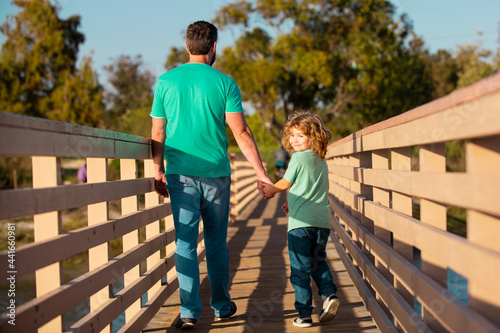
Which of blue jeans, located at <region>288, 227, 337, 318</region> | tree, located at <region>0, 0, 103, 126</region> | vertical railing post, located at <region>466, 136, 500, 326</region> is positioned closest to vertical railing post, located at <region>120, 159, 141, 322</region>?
blue jeans, located at <region>288, 227, 337, 318</region>

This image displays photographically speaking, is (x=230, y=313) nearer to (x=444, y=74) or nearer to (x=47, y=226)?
(x=47, y=226)

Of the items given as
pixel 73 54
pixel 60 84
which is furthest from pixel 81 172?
pixel 73 54

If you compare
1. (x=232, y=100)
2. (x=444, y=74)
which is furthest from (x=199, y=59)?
(x=444, y=74)

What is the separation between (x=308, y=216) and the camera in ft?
12.5

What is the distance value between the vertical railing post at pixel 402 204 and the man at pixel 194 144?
104 cm

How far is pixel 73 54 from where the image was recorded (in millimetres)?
42906

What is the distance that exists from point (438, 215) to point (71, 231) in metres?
1.56

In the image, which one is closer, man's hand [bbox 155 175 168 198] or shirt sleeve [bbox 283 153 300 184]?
shirt sleeve [bbox 283 153 300 184]

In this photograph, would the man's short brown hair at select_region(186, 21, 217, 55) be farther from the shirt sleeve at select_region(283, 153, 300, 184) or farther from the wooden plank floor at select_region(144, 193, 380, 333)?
the wooden plank floor at select_region(144, 193, 380, 333)

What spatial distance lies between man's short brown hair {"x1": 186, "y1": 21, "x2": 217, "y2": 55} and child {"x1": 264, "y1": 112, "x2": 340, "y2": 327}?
2.46ft

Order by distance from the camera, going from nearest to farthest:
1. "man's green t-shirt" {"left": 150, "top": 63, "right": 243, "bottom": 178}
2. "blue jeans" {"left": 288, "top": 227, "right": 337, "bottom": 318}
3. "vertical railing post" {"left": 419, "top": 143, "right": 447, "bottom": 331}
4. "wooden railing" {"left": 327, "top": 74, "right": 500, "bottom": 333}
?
"wooden railing" {"left": 327, "top": 74, "right": 500, "bottom": 333} → "vertical railing post" {"left": 419, "top": 143, "right": 447, "bottom": 331} → "man's green t-shirt" {"left": 150, "top": 63, "right": 243, "bottom": 178} → "blue jeans" {"left": 288, "top": 227, "right": 337, "bottom": 318}

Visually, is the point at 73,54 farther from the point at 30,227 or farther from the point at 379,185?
the point at 379,185

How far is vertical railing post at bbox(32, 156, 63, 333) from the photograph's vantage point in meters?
2.42

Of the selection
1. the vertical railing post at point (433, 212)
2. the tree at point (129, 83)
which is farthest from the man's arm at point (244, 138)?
the tree at point (129, 83)
